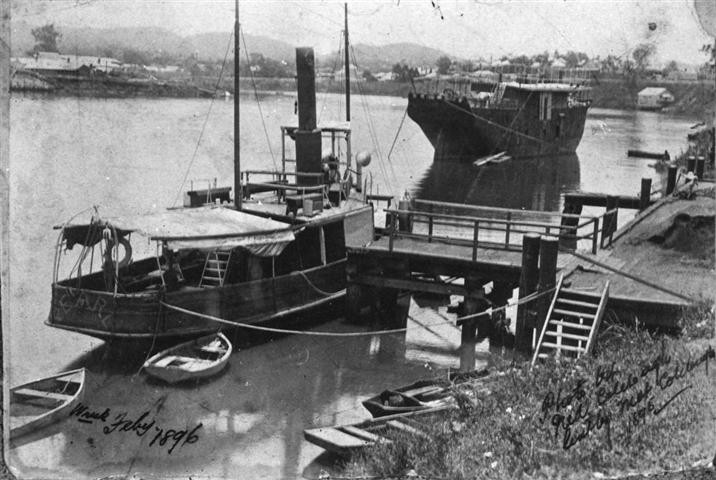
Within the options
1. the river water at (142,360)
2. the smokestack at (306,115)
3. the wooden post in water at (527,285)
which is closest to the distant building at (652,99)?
the river water at (142,360)

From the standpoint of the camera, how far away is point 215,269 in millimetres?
16812

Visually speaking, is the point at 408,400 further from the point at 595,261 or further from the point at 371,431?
the point at 595,261

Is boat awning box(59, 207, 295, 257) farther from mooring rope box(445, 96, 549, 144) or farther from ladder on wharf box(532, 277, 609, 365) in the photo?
mooring rope box(445, 96, 549, 144)

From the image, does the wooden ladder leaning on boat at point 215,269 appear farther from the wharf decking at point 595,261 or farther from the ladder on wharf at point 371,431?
the ladder on wharf at point 371,431

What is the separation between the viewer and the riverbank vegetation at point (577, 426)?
7.83 m

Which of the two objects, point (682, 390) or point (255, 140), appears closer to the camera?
point (682, 390)

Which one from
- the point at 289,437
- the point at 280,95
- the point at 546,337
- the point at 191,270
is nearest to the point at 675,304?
the point at 546,337

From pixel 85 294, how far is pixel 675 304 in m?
11.5

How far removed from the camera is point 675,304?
11.6m

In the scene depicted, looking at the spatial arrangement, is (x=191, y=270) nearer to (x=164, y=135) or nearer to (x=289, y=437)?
(x=289, y=437)

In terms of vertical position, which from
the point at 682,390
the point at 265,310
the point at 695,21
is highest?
the point at 695,21

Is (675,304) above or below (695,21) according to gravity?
below

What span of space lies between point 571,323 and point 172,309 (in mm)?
8365

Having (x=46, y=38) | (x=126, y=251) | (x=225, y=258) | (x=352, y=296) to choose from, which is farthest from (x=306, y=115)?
(x=46, y=38)
